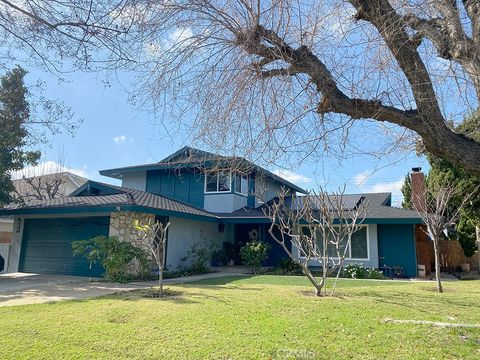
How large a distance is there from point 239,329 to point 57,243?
1237cm

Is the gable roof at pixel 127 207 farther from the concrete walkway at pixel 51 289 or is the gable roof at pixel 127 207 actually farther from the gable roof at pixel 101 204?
the concrete walkway at pixel 51 289

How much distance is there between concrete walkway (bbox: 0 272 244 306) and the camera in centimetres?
928

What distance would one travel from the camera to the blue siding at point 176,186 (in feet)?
65.1

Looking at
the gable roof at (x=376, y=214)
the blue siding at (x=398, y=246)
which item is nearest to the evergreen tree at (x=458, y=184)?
the gable roof at (x=376, y=214)

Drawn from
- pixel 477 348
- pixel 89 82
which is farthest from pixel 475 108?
pixel 89 82

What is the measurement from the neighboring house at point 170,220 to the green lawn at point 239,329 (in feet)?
17.3

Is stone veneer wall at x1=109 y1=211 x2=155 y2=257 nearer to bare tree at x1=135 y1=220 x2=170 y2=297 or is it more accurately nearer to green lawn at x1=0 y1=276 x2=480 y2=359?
bare tree at x1=135 y1=220 x2=170 y2=297

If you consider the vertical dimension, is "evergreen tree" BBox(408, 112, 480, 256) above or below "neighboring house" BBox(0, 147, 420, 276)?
above

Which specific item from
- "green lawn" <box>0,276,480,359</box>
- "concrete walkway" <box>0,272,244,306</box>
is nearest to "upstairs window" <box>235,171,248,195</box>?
"concrete walkway" <box>0,272,244,306</box>

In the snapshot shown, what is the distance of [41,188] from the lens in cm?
2609

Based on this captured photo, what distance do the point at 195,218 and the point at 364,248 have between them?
24.4 feet

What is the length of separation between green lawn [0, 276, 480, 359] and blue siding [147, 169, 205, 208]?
11.0 m

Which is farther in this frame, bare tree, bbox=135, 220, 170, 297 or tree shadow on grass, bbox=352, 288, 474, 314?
bare tree, bbox=135, 220, 170, 297

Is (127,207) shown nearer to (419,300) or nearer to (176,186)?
(176,186)
